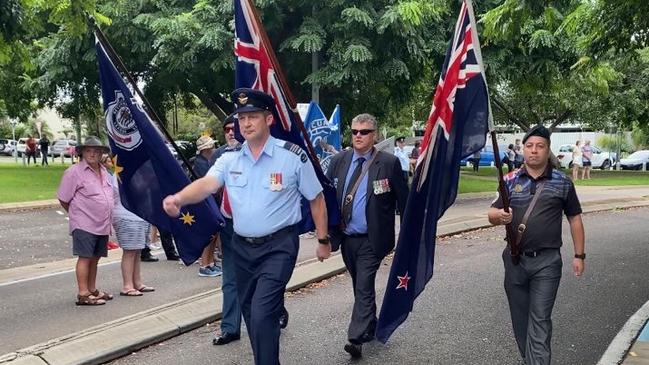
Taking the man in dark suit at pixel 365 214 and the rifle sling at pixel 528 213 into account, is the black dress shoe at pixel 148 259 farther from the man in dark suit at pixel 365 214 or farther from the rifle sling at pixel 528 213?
the rifle sling at pixel 528 213

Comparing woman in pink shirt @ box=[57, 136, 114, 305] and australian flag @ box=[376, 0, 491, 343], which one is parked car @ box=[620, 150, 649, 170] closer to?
woman in pink shirt @ box=[57, 136, 114, 305]

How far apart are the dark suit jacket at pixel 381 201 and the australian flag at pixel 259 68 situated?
50cm

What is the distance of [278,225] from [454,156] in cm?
141

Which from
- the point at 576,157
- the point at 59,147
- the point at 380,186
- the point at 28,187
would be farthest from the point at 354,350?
the point at 59,147

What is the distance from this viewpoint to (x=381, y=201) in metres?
5.37

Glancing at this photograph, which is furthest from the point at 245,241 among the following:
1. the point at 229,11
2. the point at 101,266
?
the point at 229,11

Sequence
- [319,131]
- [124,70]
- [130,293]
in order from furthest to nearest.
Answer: [319,131] < [130,293] < [124,70]

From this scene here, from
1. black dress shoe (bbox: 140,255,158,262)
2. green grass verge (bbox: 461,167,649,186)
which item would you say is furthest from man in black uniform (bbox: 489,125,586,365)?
green grass verge (bbox: 461,167,649,186)

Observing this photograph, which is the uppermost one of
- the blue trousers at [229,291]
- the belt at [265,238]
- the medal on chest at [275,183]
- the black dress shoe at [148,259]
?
the medal on chest at [275,183]

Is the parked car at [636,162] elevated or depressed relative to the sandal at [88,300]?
depressed

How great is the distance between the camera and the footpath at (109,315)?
5270 mm

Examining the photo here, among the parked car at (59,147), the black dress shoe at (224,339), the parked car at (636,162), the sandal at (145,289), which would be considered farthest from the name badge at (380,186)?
the parked car at (59,147)

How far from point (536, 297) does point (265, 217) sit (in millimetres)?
1935

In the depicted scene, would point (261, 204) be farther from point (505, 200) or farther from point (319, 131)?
point (319, 131)
